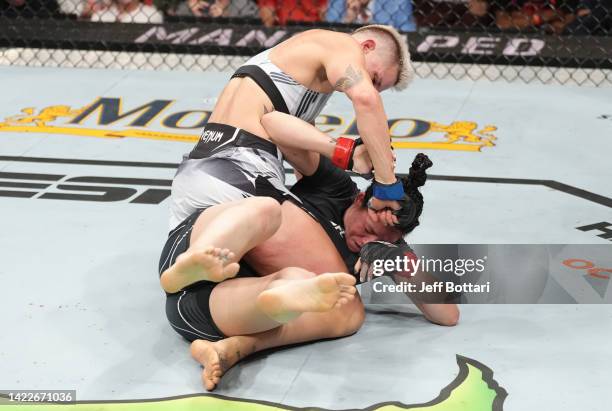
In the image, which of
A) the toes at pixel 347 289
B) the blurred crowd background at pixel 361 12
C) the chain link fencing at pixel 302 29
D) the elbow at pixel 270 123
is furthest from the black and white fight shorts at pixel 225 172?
the blurred crowd background at pixel 361 12

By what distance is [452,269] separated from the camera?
258 cm

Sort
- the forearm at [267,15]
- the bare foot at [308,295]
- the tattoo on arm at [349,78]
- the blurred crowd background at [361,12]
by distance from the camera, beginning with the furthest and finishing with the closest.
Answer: the forearm at [267,15]
the blurred crowd background at [361,12]
the tattoo on arm at [349,78]
the bare foot at [308,295]

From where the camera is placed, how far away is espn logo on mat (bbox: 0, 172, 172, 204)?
3266 mm

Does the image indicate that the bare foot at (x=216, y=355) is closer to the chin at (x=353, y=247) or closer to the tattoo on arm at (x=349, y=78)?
the chin at (x=353, y=247)

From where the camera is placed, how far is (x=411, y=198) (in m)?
2.34

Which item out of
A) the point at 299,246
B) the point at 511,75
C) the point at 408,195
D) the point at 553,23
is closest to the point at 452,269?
the point at 408,195

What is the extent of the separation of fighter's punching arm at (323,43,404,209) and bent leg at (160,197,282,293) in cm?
30

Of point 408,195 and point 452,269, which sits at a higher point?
point 408,195

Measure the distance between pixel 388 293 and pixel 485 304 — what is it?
264mm

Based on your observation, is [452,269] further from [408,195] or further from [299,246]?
[299,246]

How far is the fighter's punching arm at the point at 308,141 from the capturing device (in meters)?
2.30

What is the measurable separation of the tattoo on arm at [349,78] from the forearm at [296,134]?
0.44 ft

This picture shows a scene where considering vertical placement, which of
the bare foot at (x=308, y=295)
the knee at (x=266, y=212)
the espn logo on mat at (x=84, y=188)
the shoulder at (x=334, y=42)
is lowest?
the espn logo on mat at (x=84, y=188)

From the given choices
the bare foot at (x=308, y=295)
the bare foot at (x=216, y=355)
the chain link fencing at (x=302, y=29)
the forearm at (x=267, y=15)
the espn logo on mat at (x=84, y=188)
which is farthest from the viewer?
the forearm at (x=267, y=15)
